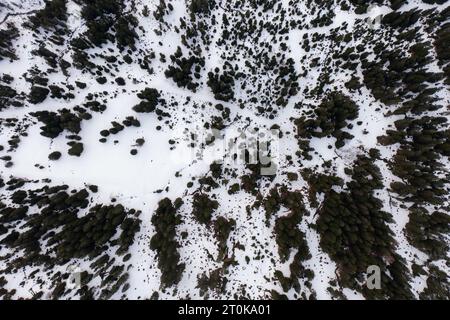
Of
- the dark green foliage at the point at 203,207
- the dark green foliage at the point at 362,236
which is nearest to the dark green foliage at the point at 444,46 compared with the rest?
the dark green foliage at the point at 362,236

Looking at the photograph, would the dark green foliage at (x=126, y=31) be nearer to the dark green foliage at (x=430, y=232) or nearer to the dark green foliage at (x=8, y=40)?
the dark green foliage at (x=8, y=40)

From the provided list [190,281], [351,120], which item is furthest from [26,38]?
[351,120]

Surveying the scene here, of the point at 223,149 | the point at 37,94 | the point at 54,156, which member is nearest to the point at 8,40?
the point at 37,94

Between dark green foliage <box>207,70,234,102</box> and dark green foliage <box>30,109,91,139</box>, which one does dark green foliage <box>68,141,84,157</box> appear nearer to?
dark green foliage <box>30,109,91,139</box>

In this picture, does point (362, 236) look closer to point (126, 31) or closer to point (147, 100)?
point (147, 100)

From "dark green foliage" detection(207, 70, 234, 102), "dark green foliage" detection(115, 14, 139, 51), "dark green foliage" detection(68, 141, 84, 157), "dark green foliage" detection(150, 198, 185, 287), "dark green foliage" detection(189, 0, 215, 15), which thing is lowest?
"dark green foliage" detection(150, 198, 185, 287)

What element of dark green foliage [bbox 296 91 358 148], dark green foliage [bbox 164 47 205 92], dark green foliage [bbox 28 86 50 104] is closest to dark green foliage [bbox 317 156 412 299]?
dark green foliage [bbox 296 91 358 148]
